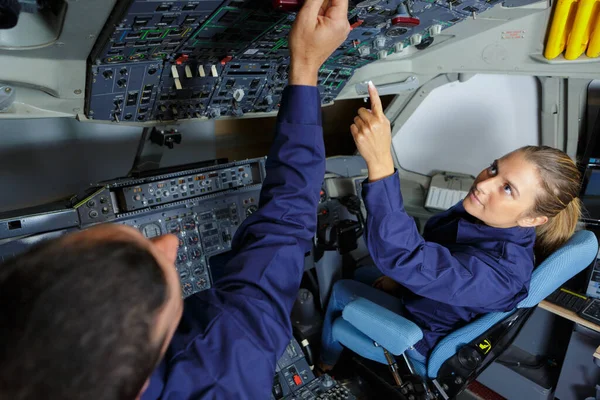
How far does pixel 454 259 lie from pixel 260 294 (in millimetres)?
790

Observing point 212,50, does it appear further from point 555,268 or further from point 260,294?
point 555,268

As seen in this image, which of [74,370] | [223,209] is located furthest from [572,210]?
[74,370]

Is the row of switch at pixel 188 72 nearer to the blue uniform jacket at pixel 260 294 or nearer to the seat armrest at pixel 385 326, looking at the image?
the blue uniform jacket at pixel 260 294

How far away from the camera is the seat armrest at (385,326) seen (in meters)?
1.57

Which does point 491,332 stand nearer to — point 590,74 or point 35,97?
point 590,74

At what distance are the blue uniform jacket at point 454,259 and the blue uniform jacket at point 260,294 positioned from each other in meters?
0.41

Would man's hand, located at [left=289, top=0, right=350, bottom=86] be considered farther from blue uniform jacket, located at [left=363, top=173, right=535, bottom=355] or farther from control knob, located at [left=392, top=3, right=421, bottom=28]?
control knob, located at [left=392, top=3, right=421, bottom=28]

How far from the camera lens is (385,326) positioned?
1631 mm

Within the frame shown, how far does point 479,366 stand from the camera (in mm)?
1546

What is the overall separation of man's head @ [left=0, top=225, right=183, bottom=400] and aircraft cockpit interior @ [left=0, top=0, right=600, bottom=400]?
1.30 feet

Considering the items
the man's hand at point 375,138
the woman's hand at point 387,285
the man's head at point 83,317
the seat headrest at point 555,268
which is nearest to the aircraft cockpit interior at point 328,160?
the seat headrest at point 555,268

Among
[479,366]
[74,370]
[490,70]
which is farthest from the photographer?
[490,70]

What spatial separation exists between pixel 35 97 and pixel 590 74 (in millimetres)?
2665

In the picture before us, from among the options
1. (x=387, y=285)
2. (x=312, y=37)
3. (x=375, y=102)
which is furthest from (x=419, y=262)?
(x=387, y=285)
